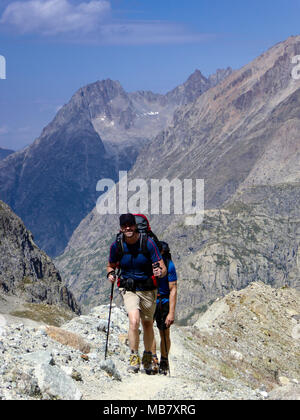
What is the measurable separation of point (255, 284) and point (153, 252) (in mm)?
27405

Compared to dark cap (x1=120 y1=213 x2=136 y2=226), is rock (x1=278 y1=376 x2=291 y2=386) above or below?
below

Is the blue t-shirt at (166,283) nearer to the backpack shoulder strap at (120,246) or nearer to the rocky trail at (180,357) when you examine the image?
the backpack shoulder strap at (120,246)

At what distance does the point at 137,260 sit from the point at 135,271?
1.45ft

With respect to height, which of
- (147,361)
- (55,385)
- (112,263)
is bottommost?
(147,361)

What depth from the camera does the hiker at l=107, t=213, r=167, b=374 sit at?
16391mm

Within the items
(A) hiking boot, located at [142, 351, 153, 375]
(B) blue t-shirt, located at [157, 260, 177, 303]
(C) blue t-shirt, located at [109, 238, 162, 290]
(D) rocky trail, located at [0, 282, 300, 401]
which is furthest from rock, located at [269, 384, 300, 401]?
(C) blue t-shirt, located at [109, 238, 162, 290]

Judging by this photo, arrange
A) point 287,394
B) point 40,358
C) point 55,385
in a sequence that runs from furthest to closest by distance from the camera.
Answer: point 40,358, point 287,394, point 55,385

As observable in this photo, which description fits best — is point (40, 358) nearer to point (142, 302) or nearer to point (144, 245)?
point (142, 302)

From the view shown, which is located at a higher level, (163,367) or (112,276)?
(112,276)

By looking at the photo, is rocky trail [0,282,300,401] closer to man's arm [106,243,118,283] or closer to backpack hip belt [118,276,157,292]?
backpack hip belt [118,276,157,292]

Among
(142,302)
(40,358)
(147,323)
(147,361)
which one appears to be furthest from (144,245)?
(40,358)

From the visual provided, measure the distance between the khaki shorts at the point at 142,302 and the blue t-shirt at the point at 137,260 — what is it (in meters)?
0.51

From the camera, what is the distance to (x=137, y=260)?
16.5 m
